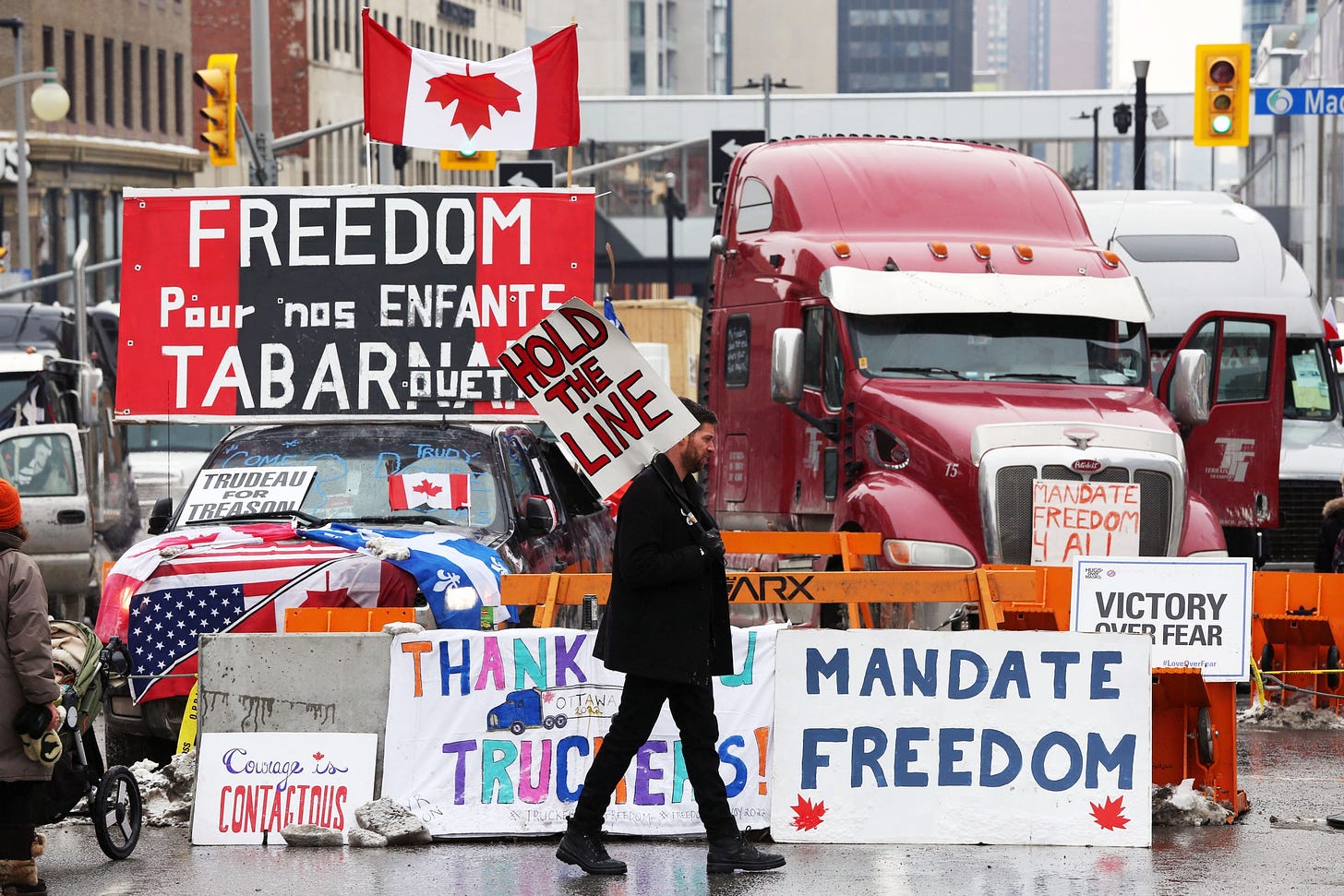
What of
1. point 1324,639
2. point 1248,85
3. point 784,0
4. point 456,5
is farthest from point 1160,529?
point 784,0

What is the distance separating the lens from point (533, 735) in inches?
381

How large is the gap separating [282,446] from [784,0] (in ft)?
600

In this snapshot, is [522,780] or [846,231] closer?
[522,780]

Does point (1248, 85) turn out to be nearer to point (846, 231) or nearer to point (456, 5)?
point (846, 231)

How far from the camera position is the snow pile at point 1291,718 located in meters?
13.2

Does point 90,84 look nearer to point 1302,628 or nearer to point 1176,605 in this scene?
point 1302,628

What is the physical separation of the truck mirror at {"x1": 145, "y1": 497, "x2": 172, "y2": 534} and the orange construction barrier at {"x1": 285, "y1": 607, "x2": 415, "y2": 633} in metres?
1.76

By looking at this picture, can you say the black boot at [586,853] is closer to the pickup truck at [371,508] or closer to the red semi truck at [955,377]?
the pickup truck at [371,508]

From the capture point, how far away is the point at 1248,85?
24.8 m

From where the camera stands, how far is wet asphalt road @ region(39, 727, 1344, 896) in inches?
336

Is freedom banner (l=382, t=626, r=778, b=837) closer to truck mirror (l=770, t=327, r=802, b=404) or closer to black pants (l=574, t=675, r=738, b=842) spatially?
black pants (l=574, t=675, r=738, b=842)

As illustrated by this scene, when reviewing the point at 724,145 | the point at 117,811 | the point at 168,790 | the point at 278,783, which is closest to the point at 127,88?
the point at 724,145

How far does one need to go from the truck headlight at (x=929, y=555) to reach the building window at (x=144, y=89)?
56.4 metres

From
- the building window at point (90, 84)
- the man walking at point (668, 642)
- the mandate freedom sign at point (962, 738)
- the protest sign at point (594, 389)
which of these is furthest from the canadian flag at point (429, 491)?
the building window at point (90, 84)
